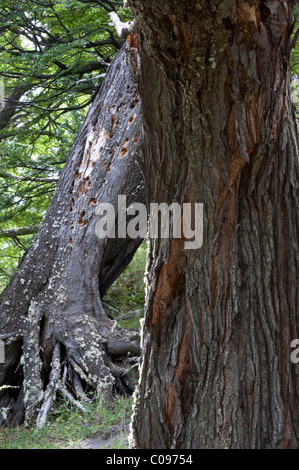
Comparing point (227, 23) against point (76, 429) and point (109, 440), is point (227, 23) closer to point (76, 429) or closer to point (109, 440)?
point (109, 440)

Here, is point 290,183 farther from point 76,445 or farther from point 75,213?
point 75,213

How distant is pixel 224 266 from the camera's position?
3225 mm

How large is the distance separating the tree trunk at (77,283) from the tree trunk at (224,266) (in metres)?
2.61

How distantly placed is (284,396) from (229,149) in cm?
148

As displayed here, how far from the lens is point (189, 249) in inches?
128

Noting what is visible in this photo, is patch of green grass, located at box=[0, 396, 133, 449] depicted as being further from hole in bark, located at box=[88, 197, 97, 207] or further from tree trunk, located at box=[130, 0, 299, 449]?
hole in bark, located at box=[88, 197, 97, 207]

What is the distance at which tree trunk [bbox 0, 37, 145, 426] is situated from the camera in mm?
6059

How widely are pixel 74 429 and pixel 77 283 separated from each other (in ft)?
5.97

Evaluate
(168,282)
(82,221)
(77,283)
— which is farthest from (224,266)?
(82,221)

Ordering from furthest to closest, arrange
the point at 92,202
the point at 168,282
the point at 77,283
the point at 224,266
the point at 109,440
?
1. the point at 92,202
2. the point at 77,283
3. the point at 109,440
4. the point at 168,282
5. the point at 224,266

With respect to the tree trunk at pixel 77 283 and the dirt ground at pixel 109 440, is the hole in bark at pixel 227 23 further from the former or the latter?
the tree trunk at pixel 77 283

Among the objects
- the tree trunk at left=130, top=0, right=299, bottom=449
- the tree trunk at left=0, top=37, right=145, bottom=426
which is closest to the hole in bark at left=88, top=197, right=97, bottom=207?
the tree trunk at left=0, top=37, right=145, bottom=426

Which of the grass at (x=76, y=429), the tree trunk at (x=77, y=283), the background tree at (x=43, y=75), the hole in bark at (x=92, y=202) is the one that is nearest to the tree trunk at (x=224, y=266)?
the grass at (x=76, y=429)
